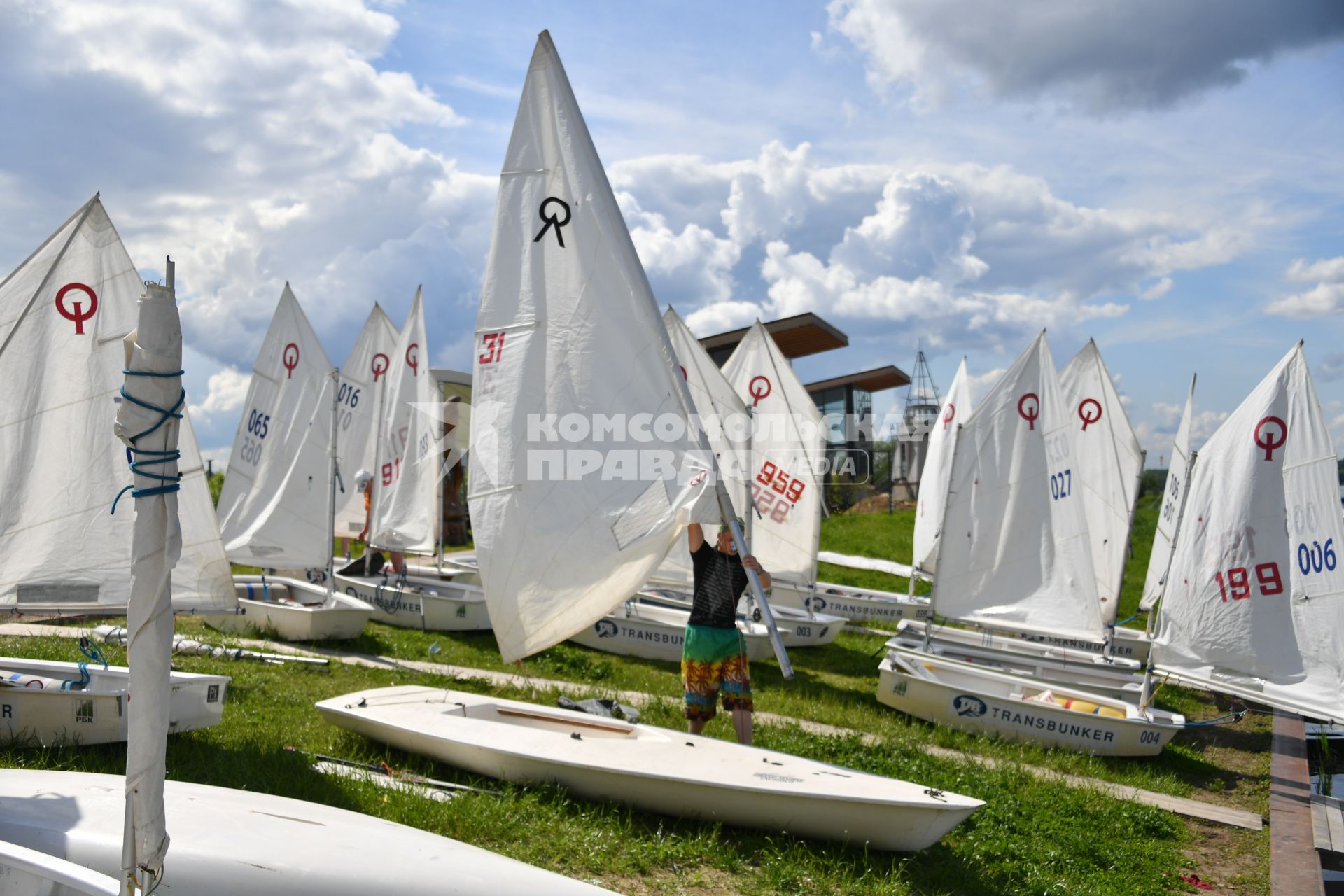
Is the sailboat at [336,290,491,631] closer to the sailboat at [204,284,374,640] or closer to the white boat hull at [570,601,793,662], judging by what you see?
the sailboat at [204,284,374,640]

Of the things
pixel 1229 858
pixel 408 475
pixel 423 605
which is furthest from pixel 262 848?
pixel 408 475

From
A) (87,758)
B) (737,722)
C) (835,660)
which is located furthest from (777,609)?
(87,758)

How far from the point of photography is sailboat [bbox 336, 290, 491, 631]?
50.1ft

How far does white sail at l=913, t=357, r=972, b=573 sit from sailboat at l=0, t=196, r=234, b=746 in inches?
490

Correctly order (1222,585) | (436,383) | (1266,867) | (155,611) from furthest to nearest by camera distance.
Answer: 1. (436,383)
2. (1222,585)
3. (1266,867)
4. (155,611)

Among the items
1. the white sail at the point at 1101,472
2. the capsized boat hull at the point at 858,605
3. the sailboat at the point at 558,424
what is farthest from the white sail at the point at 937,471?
the sailboat at the point at 558,424

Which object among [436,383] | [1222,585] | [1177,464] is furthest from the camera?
[436,383]

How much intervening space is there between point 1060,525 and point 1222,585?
88.1 inches

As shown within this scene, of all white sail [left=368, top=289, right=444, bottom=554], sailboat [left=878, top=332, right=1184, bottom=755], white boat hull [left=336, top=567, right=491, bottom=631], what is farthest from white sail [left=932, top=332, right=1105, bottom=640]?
white sail [left=368, top=289, right=444, bottom=554]

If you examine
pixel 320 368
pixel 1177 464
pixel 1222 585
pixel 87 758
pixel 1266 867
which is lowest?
pixel 1266 867

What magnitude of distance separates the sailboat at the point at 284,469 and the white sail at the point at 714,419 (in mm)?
5310

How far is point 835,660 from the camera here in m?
13.2

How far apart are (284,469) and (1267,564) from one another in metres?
13.4

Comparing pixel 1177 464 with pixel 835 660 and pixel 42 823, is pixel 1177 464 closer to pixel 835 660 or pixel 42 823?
pixel 835 660
